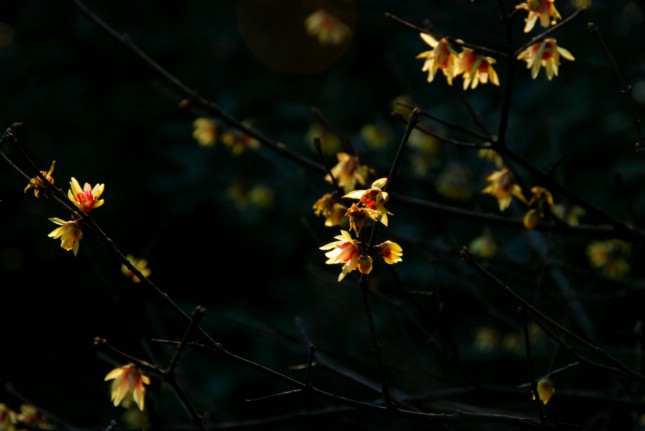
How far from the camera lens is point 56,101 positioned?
6273 mm

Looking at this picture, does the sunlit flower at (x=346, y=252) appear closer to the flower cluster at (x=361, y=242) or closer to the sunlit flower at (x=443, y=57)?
the flower cluster at (x=361, y=242)

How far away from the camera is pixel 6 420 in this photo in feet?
6.40

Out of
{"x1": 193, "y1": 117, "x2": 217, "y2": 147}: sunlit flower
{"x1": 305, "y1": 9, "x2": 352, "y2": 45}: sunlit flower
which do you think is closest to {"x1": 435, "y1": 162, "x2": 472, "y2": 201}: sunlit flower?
{"x1": 305, "y1": 9, "x2": 352, "y2": 45}: sunlit flower

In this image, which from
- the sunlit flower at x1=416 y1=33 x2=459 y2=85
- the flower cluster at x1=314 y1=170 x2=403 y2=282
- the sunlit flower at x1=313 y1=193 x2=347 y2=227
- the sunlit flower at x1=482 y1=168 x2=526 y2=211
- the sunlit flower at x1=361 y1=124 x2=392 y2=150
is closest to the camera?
the flower cluster at x1=314 y1=170 x2=403 y2=282

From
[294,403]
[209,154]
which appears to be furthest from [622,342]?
[209,154]

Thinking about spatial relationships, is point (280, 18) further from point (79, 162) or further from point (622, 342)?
point (622, 342)

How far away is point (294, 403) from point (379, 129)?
2.28m

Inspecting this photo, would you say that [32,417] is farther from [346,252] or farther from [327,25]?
[327,25]

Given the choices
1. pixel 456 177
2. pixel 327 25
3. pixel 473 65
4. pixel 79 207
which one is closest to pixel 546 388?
pixel 473 65

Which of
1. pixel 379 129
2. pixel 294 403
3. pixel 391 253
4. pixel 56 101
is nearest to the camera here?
pixel 391 253

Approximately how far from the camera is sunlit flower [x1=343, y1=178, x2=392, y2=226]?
135 cm

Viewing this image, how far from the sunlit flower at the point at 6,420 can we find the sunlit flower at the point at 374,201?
1.25m

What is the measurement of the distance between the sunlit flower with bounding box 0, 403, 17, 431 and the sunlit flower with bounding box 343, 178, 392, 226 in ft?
4.11

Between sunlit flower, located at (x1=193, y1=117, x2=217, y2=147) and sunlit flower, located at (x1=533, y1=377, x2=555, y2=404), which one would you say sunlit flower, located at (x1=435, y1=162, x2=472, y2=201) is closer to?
sunlit flower, located at (x1=193, y1=117, x2=217, y2=147)
